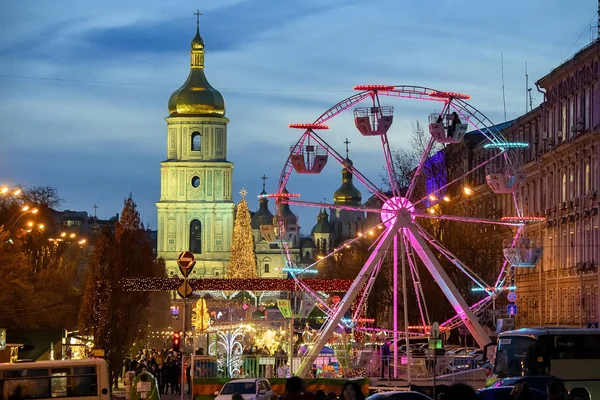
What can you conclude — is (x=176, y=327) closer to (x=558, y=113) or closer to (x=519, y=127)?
(x=558, y=113)

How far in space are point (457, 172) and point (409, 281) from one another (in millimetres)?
20947

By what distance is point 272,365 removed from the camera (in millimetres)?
50062

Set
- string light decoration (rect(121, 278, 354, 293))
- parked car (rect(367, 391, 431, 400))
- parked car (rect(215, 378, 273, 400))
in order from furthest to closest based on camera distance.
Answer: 1. string light decoration (rect(121, 278, 354, 293))
2. parked car (rect(215, 378, 273, 400))
3. parked car (rect(367, 391, 431, 400))

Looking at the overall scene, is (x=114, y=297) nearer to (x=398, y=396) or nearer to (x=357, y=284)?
(x=357, y=284)

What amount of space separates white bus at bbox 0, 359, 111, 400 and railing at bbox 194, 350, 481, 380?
486 inches

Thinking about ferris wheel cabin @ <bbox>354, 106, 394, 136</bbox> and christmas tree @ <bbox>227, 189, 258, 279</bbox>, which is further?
christmas tree @ <bbox>227, 189, 258, 279</bbox>

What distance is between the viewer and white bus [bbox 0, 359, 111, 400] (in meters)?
35.4

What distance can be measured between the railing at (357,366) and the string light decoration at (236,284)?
8989mm

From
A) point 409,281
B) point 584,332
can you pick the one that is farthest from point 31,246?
point 584,332

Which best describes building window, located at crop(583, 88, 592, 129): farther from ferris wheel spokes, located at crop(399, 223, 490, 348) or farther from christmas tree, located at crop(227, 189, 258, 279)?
christmas tree, located at crop(227, 189, 258, 279)

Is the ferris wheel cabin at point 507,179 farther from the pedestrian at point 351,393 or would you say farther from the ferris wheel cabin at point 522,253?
the pedestrian at point 351,393

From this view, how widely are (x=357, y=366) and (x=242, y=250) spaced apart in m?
124

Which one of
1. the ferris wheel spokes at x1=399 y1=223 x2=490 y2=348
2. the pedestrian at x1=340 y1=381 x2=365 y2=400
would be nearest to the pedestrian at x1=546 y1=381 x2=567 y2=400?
the pedestrian at x1=340 y1=381 x2=365 y2=400

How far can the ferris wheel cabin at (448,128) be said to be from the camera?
50.7 metres
